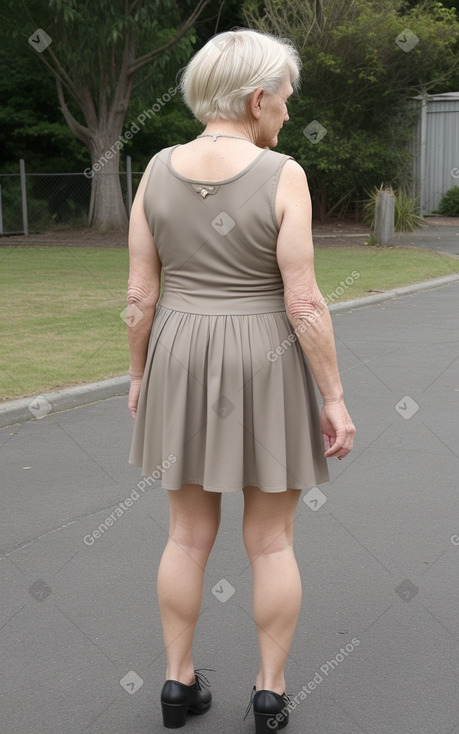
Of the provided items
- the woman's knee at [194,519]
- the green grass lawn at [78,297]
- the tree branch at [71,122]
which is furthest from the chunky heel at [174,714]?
the tree branch at [71,122]

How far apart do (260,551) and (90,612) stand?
4.01ft

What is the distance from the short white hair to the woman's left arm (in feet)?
0.91

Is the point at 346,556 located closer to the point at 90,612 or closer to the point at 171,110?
the point at 90,612

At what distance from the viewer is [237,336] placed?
2.74 metres

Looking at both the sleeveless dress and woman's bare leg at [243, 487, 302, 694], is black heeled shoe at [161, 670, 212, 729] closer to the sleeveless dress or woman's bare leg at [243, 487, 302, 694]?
woman's bare leg at [243, 487, 302, 694]

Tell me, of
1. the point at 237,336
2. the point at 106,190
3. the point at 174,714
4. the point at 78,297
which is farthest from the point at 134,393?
the point at 106,190

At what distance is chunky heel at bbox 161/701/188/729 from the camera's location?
3002 millimetres

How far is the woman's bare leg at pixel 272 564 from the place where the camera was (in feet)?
9.41

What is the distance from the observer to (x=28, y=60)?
91.5ft

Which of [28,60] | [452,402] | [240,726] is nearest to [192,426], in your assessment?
[240,726]

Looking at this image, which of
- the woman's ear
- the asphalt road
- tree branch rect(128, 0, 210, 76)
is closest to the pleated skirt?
the woman's ear

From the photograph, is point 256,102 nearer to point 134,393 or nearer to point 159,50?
point 134,393

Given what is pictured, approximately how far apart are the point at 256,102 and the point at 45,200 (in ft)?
84.1

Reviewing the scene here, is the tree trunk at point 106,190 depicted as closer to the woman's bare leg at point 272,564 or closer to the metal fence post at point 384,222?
the metal fence post at point 384,222
